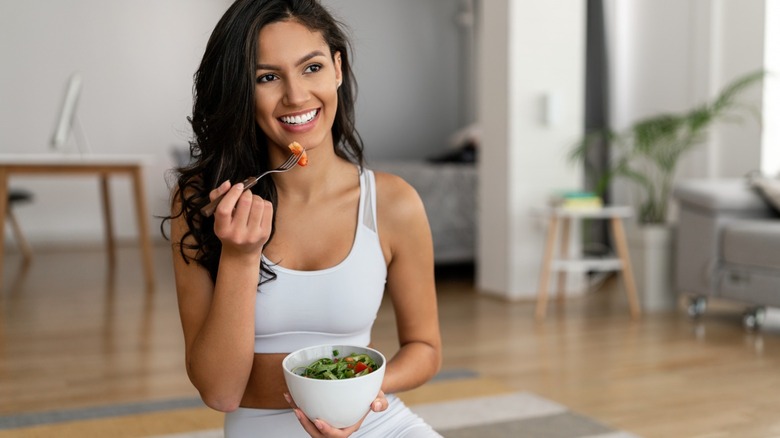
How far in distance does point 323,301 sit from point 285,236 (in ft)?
0.42

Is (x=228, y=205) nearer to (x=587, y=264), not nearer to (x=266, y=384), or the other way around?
(x=266, y=384)

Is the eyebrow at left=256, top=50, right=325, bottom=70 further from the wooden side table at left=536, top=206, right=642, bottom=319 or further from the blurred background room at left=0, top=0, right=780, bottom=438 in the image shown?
the wooden side table at left=536, top=206, right=642, bottom=319

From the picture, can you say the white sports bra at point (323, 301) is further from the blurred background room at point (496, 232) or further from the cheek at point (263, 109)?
the blurred background room at point (496, 232)

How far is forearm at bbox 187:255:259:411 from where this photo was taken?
1.06 metres

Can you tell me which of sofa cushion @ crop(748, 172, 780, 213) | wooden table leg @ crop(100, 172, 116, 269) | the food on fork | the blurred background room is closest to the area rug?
the blurred background room

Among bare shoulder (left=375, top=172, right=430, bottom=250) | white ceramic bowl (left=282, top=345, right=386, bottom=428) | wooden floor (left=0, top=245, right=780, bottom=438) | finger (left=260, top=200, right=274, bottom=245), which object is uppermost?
finger (left=260, top=200, right=274, bottom=245)

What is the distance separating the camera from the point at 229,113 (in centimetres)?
115

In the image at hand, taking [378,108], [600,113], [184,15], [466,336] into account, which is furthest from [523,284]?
[184,15]

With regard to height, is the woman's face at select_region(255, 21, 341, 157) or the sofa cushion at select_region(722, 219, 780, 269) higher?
the woman's face at select_region(255, 21, 341, 157)

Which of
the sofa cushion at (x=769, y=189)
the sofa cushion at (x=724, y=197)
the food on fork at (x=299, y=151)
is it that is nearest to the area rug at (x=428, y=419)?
the food on fork at (x=299, y=151)

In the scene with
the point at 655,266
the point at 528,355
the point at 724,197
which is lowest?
the point at 528,355

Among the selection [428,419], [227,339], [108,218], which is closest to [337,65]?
[227,339]

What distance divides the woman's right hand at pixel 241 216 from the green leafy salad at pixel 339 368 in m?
0.17

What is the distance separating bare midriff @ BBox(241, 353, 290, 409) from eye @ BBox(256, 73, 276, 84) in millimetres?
406
